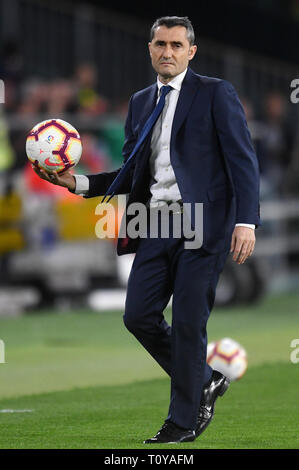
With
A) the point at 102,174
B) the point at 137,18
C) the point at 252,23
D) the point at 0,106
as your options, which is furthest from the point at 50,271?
the point at 102,174

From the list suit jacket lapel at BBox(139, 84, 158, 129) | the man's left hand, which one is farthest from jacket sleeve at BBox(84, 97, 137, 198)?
the man's left hand

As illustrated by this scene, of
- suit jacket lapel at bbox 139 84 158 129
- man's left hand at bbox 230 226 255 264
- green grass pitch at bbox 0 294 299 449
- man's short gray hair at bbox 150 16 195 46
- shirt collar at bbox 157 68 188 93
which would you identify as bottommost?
green grass pitch at bbox 0 294 299 449

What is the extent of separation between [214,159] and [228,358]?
3.60 metres

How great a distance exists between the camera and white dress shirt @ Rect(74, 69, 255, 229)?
23.6ft

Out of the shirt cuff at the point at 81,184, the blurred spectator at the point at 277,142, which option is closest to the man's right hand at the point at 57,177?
the shirt cuff at the point at 81,184

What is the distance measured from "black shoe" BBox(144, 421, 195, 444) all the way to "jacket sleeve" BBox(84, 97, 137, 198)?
4.86ft

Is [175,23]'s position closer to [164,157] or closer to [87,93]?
[164,157]

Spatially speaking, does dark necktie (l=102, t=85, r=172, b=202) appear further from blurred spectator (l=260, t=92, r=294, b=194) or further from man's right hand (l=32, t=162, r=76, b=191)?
blurred spectator (l=260, t=92, r=294, b=194)

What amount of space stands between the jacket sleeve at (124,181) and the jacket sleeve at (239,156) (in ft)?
2.26

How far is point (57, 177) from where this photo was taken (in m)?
7.45

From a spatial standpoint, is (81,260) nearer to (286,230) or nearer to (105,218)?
(105,218)

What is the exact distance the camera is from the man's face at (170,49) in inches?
283

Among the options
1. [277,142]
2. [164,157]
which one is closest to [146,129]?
[164,157]

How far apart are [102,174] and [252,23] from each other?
13537 mm
